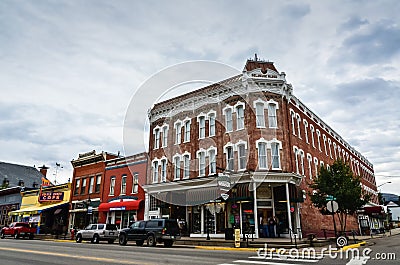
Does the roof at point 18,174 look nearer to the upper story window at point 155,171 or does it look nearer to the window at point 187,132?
the upper story window at point 155,171

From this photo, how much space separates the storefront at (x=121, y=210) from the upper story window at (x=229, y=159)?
10.3 metres

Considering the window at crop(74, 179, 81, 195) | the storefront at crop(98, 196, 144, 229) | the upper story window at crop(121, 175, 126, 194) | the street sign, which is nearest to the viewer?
the street sign

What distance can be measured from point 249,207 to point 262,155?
404 centimetres

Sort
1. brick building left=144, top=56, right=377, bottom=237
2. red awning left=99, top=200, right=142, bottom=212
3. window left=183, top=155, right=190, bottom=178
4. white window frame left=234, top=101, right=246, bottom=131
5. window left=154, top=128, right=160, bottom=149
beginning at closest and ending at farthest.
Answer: brick building left=144, top=56, right=377, bottom=237, white window frame left=234, top=101, right=246, bottom=131, window left=183, top=155, right=190, bottom=178, red awning left=99, top=200, right=142, bottom=212, window left=154, top=128, right=160, bottom=149

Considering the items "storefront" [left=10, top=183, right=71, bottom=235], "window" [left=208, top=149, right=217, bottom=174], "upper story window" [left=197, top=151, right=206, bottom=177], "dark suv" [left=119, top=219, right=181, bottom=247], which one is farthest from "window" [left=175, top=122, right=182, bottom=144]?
"storefront" [left=10, top=183, right=71, bottom=235]

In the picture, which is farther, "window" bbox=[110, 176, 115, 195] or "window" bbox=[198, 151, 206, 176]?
"window" bbox=[110, 176, 115, 195]

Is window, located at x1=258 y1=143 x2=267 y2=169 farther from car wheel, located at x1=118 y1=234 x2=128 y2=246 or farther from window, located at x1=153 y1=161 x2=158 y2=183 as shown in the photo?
window, located at x1=153 y1=161 x2=158 y2=183

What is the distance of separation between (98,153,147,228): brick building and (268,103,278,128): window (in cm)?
1364

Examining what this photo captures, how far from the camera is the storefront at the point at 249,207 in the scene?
75.0ft

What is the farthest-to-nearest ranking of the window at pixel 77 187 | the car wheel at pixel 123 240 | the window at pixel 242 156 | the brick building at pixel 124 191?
the window at pixel 77 187 < the brick building at pixel 124 191 < the window at pixel 242 156 < the car wheel at pixel 123 240

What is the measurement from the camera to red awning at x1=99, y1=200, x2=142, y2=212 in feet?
100

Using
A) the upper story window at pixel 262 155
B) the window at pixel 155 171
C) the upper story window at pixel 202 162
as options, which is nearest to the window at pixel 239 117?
the upper story window at pixel 262 155

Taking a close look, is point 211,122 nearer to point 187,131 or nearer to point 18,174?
point 187,131

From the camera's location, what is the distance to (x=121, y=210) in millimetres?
31953
